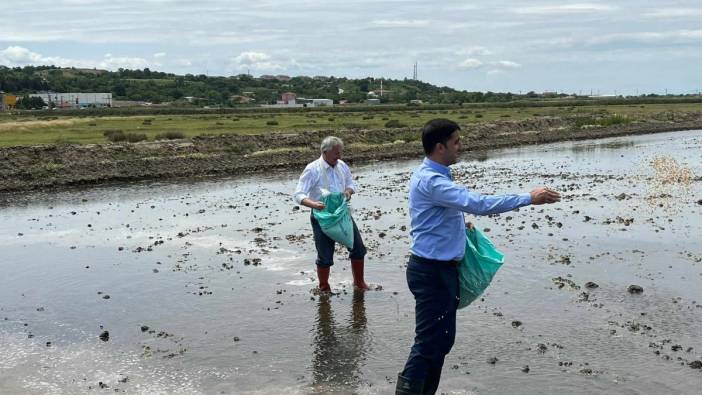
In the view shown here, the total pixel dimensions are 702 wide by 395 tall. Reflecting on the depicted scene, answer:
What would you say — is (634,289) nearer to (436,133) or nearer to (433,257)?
(433,257)

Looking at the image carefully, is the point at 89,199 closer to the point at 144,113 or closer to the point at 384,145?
the point at 384,145

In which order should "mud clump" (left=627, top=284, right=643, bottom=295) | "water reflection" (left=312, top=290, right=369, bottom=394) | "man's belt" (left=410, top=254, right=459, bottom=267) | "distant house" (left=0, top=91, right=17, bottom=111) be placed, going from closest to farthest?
1. "man's belt" (left=410, top=254, right=459, bottom=267)
2. "water reflection" (left=312, top=290, right=369, bottom=394)
3. "mud clump" (left=627, top=284, right=643, bottom=295)
4. "distant house" (left=0, top=91, right=17, bottom=111)

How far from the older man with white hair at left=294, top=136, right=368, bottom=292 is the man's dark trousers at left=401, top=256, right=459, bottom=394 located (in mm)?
3778

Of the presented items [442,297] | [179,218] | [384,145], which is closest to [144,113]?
[384,145]

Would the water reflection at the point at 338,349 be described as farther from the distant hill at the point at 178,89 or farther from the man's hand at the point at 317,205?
the distant hill at the point at 178,89

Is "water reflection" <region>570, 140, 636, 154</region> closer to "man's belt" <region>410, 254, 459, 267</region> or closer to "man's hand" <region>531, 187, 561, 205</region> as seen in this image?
"man's belt" <region>410, 254, 459, 267</region>

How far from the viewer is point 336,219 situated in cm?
958

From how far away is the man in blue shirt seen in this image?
5.56 m

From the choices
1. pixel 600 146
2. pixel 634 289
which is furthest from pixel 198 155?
pixel 634 289

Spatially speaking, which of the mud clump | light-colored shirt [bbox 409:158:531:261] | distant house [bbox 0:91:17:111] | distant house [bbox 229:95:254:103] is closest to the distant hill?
distant house [bbox 229:95:254:103]

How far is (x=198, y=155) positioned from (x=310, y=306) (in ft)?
79.2

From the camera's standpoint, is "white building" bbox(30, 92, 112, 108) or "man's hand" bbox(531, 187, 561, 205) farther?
"white building" bbox(30, 92, 112, 108)

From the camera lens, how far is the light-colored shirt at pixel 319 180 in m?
9.62

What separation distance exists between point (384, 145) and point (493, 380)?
34.0 m
